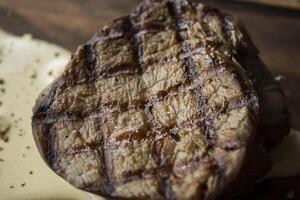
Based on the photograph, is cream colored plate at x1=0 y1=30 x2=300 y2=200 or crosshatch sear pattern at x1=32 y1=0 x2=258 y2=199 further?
cream colored plate at x1=0 y1=30 x2=300 y2=200

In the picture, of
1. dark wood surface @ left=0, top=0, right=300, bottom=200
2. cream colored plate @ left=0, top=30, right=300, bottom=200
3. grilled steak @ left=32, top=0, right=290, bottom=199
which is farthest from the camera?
dark wood surface @ left=0, top=0, right=300, bottom=200

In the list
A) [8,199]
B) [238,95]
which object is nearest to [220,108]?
[238,95]

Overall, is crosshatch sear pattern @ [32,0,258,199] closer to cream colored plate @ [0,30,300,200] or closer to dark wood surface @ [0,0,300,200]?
cream colored plate @ [0,30,300,200]

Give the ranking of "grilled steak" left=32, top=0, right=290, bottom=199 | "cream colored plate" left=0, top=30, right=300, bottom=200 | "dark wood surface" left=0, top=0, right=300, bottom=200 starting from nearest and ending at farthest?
"grilled steak" left=32, top=0, right=290, bottom=199, "cream colored plate" left=0, top=30, right=300, bottom=200, "dark wood surface" left=0, top=0, right=300, bottom=200

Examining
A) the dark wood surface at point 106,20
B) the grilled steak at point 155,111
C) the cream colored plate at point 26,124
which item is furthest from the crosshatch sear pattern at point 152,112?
the dark wood surface at point 106,20

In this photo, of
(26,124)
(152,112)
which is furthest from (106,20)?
(152,112)

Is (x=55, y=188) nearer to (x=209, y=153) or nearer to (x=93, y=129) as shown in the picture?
(x=93, y=129)

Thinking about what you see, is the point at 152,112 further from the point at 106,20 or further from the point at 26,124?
the point at 106,20

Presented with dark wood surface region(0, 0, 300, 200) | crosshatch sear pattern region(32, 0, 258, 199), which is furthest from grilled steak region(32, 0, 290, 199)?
dark wood surface region(0, 0, 300, 200)
